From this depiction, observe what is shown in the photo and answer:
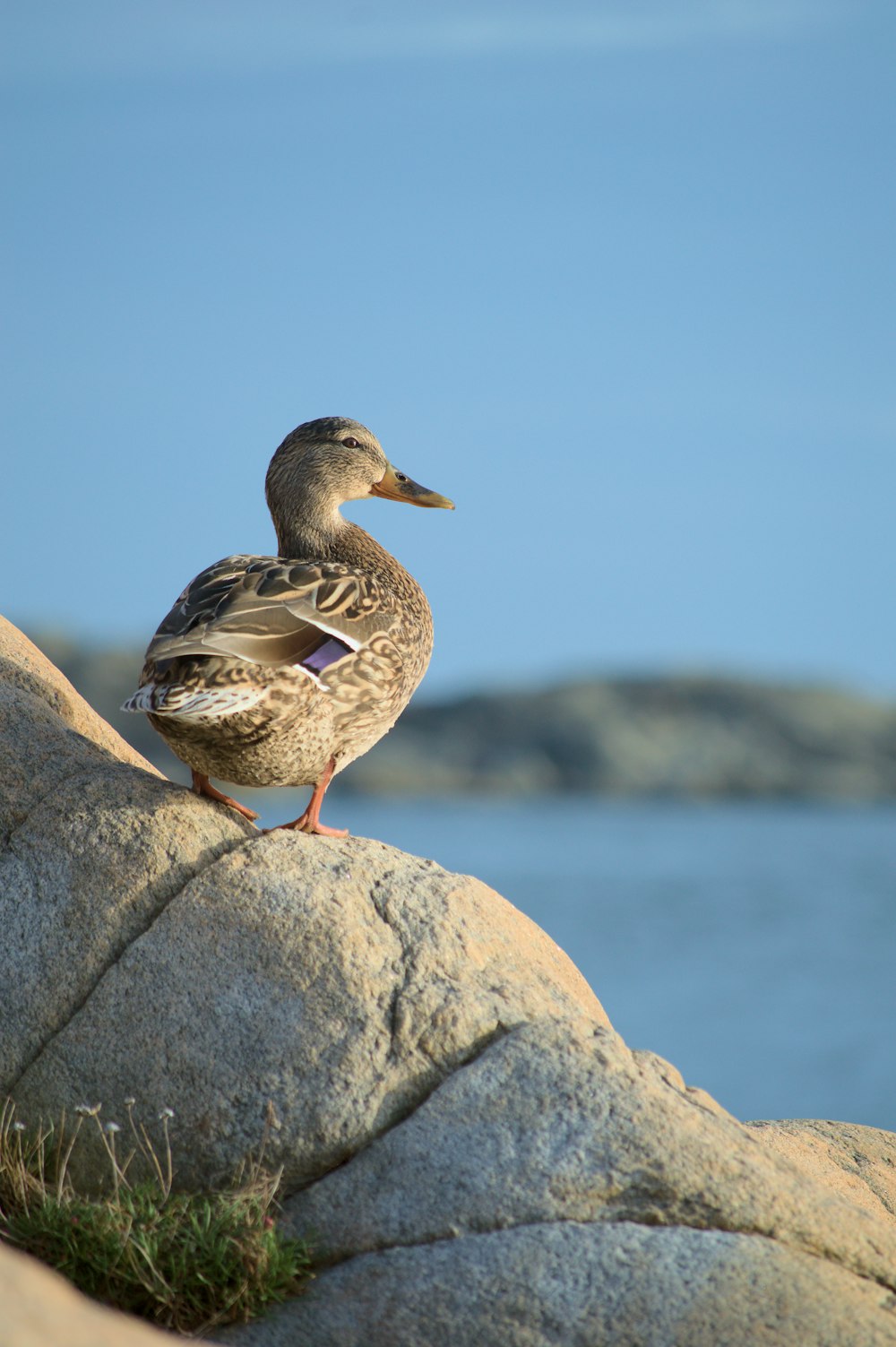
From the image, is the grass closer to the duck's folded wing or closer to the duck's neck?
the duck's folded wing

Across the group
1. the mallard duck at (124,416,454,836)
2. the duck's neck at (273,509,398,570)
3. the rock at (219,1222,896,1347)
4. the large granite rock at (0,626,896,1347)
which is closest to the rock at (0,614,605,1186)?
the large granite rock at (0,626,896,1347)

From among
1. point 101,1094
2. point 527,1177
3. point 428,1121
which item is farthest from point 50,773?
point 527,1177

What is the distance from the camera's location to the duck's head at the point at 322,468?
22.6ft

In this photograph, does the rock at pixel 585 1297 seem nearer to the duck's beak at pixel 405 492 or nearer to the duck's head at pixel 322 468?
the duck's head at pixel 322 468

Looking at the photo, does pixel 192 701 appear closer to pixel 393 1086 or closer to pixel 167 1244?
pixel 393 1086

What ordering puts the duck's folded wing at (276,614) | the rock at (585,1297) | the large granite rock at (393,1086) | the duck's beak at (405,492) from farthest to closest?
the duck's beak at (405,492) < the duck's folded wing at (276,614) < the large granite rock at (393,1086) < the rock at (585,1297)

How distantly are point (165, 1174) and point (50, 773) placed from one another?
6.23 ft

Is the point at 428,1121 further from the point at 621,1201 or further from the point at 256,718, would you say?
the point at 256,718

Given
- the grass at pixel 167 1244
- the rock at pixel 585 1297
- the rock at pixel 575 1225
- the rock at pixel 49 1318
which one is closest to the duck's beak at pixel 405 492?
the rock at pixel 575 1225

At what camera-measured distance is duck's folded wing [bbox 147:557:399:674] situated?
213 inches

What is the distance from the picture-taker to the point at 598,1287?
440cm

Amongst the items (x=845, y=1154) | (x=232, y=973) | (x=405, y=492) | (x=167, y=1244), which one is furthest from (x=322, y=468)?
(x=845, y=1154)

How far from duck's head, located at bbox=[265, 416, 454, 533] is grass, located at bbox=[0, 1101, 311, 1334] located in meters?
3.14

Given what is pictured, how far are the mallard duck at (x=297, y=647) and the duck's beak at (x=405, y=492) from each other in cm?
24
